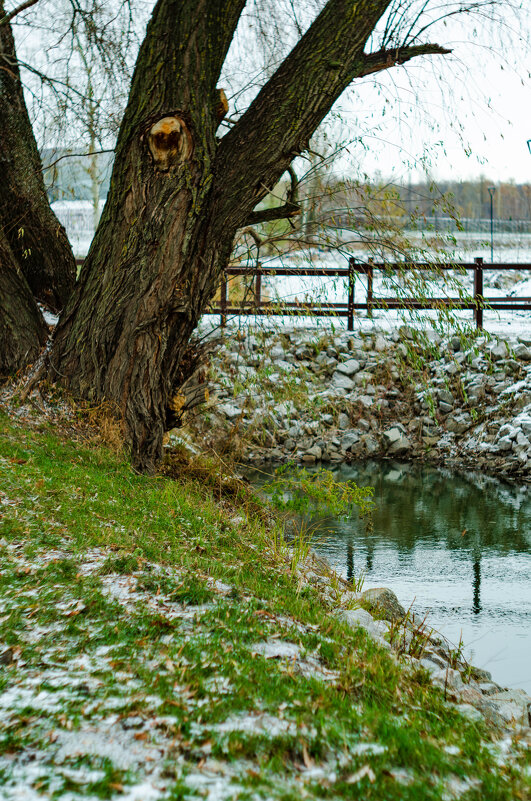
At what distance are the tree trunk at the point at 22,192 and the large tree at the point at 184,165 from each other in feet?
3.90

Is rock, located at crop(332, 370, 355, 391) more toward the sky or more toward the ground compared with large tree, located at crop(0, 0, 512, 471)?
more toward the ground

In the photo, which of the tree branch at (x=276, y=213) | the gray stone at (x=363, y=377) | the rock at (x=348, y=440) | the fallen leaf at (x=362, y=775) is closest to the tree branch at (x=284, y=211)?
the tree branch at (x=276, y=213)

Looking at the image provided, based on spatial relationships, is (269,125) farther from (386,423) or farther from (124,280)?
(386,423)

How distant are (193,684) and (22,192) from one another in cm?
640

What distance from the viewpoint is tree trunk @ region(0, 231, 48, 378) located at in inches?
301

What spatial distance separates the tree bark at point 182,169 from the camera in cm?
634

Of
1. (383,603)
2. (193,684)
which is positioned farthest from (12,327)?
(193,684)

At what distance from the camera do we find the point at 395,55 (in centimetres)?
677

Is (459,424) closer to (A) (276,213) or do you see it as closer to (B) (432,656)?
(A) (276,213)

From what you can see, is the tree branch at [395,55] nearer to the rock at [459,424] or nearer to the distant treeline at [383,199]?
the distant treeline at [383,199]

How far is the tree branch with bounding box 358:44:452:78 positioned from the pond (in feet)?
15.3

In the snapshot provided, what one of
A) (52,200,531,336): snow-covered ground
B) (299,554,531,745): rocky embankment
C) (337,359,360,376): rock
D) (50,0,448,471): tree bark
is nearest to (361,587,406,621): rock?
(299,554,531,745): rocky embankment

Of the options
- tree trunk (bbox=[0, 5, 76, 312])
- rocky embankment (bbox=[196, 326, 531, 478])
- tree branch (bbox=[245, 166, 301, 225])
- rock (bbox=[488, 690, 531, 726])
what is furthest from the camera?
rocky embankment (bbox=[196, 326, 531, 478])

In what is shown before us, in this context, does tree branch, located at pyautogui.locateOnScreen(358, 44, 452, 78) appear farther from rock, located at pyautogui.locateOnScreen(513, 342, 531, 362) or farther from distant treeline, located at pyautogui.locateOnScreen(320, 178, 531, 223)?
rock, located at pyautogui.locateOnScreen(513, 342, 531, 362)
